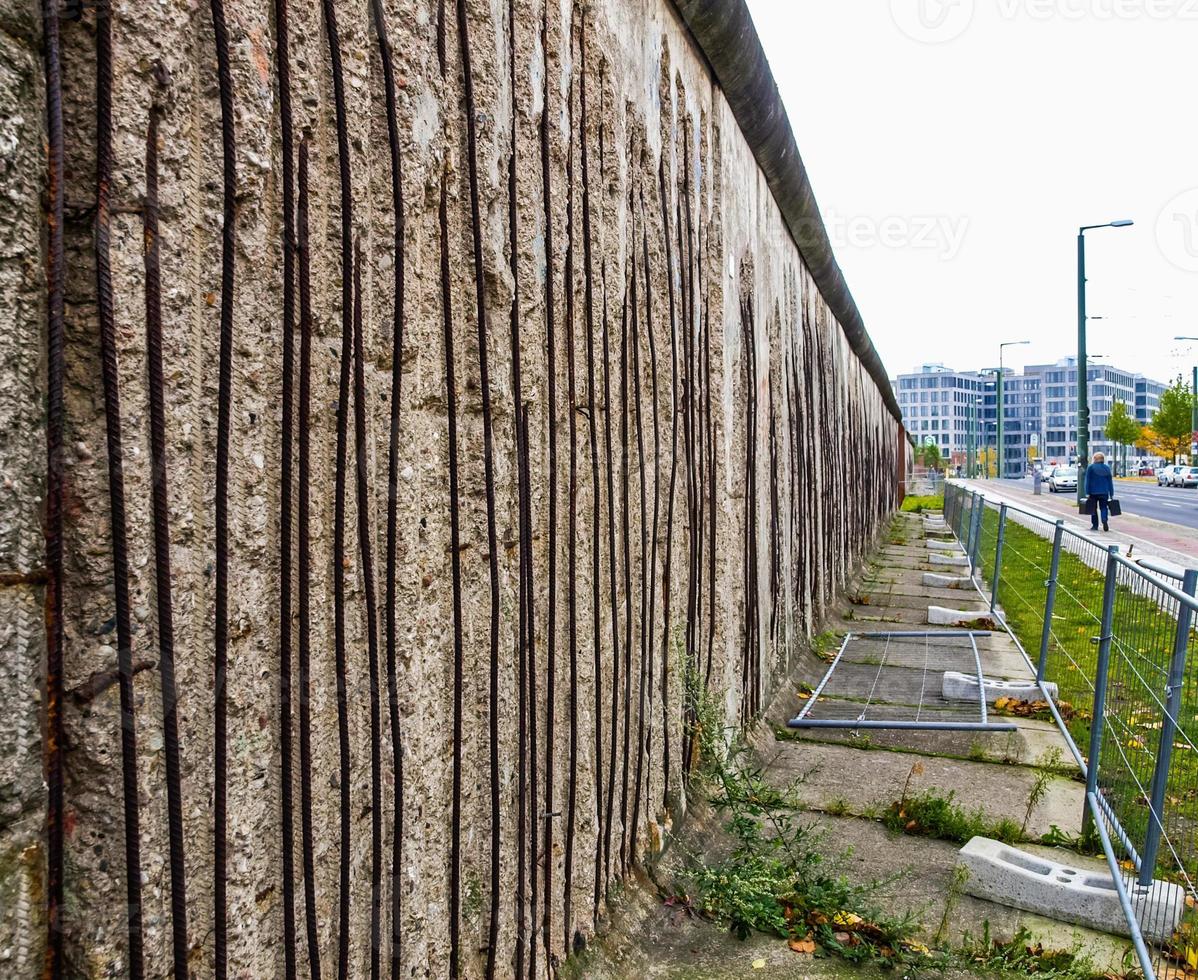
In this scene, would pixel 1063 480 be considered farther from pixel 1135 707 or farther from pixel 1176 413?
pixel 1135 707

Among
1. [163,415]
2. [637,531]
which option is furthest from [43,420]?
[637,531]

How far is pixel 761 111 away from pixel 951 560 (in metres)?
10.4

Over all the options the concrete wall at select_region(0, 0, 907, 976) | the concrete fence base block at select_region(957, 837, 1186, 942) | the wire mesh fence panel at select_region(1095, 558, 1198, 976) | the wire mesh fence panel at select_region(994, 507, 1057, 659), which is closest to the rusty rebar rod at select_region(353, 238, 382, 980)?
the concrete wall at select_region(0, 0, 907, 976)

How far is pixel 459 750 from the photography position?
205 centimetres

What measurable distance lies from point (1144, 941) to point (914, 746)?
194cm

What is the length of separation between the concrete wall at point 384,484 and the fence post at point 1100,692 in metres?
1.62

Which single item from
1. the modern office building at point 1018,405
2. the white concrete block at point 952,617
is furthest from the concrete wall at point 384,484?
the modern office building at point 1018,405

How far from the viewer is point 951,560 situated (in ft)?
46.5

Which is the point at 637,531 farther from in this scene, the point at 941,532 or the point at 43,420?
the point at 941,532

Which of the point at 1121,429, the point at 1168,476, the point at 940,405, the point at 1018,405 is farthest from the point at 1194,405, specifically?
the point at 1018,405

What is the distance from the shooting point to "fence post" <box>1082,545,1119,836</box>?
13.2 ft

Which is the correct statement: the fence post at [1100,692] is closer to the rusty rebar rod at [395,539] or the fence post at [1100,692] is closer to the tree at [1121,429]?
the rusty rebar rod at [395,539]

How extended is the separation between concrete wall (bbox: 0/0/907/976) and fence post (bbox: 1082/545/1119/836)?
1.62 meters

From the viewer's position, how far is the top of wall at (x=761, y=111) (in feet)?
13.0
